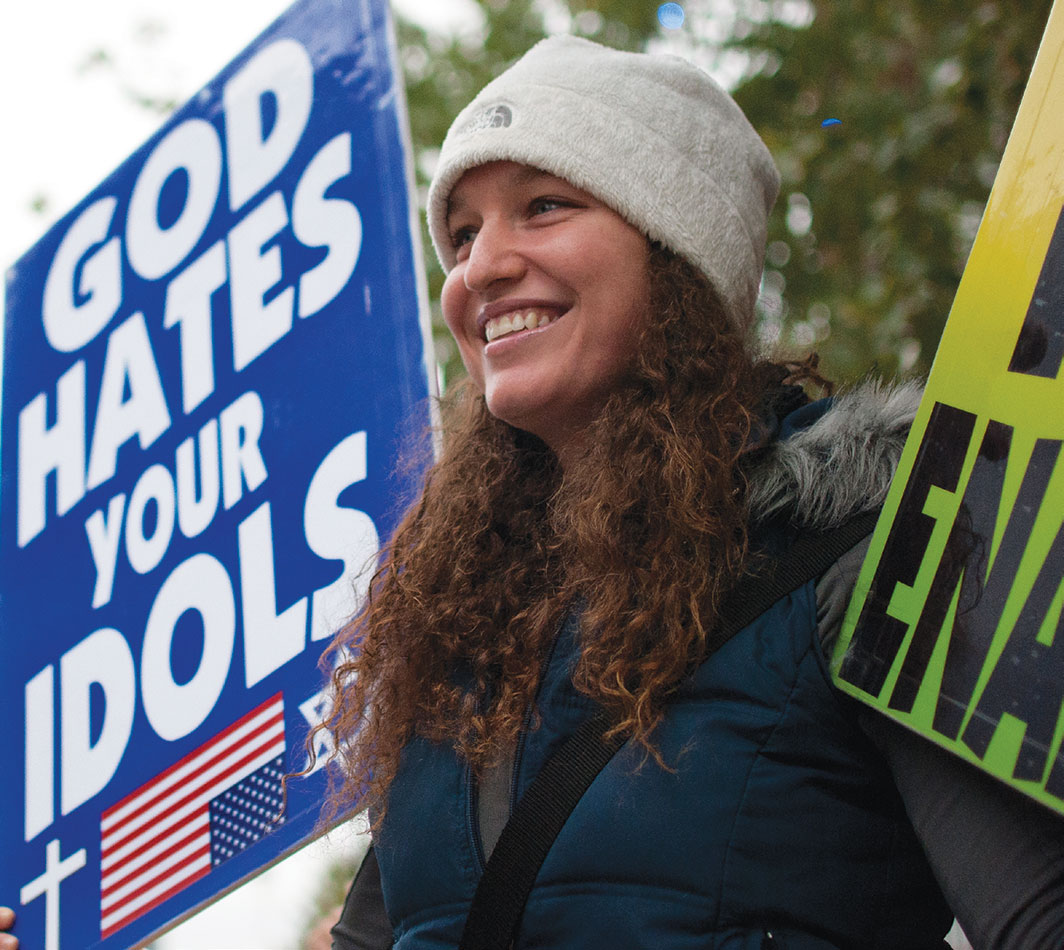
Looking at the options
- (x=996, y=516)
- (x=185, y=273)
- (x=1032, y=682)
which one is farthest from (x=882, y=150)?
(x=1032, y=682)

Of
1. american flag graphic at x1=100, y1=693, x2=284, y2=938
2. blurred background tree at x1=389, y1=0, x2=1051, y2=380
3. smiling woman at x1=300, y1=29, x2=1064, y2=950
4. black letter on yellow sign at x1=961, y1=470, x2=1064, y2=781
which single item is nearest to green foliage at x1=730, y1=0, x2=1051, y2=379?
blurred background tree at x1=389, y1=0, x2=1051, y2=380

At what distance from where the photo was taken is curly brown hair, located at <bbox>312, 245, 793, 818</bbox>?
159 centimetres

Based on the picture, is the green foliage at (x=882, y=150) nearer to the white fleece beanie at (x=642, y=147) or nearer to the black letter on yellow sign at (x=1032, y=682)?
→ the white fleece beanie at (x=642, y=147)

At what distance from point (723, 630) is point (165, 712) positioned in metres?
1.13

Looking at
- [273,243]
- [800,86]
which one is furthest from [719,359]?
Result: [800,86]

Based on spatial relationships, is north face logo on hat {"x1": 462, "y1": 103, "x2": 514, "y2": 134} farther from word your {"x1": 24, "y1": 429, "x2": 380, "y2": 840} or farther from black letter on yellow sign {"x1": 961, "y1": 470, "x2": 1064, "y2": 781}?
black letter on yellow sign {"x1": 961, "y1": 470, "x2": 1064, "y2": 781}

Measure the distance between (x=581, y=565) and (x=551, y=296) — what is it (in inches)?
15.8

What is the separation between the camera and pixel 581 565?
5.69 feet

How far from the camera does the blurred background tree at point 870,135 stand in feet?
12.8

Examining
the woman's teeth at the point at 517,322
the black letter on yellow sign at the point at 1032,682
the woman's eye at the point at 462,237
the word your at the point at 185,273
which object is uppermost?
the word your at the point at 185,273

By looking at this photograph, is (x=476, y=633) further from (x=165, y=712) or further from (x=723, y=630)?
(x=165, y=712)

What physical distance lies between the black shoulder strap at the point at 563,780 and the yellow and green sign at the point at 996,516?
7.0 inches

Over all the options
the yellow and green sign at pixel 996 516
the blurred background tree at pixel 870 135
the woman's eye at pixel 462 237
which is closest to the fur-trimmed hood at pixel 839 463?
the yellow and green sign at pixel 996 516

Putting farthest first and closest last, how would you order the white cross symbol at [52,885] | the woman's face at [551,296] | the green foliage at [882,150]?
the green foliage at [882,150] < the white cross symbol at [52,885] < the woman's face at [551,296]
